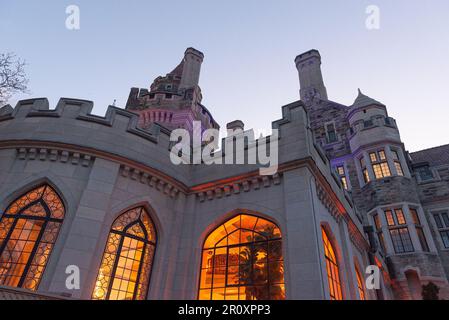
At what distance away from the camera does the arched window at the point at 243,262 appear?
7.55 meters

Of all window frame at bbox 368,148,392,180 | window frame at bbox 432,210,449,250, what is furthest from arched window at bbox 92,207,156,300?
window frame at bbox 432,210,449,250

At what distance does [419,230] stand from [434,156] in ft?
29.5

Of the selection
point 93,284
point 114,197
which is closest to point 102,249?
point 93,284

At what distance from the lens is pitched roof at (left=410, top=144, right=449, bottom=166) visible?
21938mm

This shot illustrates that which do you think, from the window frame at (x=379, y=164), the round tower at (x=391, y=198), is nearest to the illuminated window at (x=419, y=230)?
the round tower at (x=391, y=198)

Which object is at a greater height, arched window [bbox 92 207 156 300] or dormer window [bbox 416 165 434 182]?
dormer window [bbox 416 165 434 182]

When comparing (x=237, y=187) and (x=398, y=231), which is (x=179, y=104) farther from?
(x=398, y=231)

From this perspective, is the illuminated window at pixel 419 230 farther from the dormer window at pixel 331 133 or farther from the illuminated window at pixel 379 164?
the dormer window at pixel 331 133

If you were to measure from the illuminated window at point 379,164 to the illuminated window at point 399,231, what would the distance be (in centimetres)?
234

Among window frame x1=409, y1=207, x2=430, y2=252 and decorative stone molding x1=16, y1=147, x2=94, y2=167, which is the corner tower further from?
window frame x1=409, y1=207, x2=430, y2=252

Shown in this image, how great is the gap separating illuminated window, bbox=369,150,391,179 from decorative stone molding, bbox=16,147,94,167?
55.4 ft

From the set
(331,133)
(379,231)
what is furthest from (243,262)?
(331,133)
